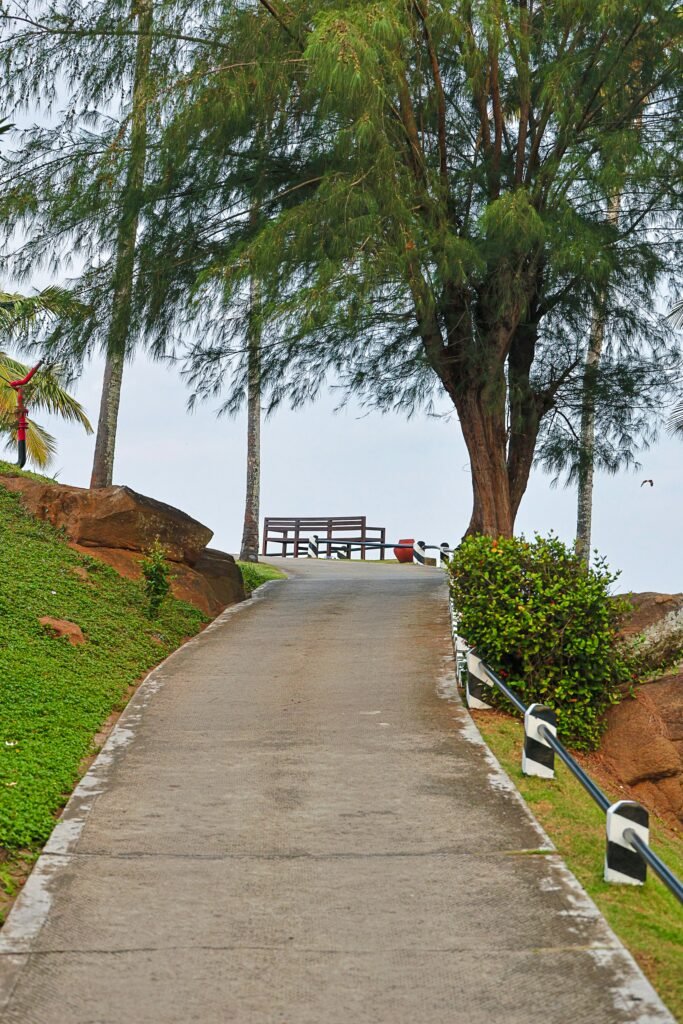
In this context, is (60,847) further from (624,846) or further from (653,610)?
(653,610)

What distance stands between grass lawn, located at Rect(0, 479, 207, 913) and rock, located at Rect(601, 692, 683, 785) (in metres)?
4.83

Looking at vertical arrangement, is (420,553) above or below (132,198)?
below

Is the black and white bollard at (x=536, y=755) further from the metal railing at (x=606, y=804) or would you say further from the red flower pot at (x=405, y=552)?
the red flower pot at (x=405, y=552)

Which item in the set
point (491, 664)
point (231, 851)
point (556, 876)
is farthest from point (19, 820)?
point (491, 664)

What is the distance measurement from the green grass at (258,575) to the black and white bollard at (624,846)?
1342 cm

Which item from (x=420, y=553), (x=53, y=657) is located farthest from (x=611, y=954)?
(x=420, y=553)

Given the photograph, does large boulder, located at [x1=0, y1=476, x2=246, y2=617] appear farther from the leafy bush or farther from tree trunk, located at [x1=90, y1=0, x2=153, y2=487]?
the leafy bush

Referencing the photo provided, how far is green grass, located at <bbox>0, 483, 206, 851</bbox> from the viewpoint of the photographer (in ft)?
26.8

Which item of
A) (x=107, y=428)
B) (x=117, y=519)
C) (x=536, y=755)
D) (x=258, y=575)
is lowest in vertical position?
(x=536, y=755)

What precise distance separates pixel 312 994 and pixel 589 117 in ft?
48.5

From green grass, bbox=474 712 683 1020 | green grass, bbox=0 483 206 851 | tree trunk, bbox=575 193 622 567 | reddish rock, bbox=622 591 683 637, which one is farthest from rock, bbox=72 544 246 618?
green grass, bbox=474 712 683 1020

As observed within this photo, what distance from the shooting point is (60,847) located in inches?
283

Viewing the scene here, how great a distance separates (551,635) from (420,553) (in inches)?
768

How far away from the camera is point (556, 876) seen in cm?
674
